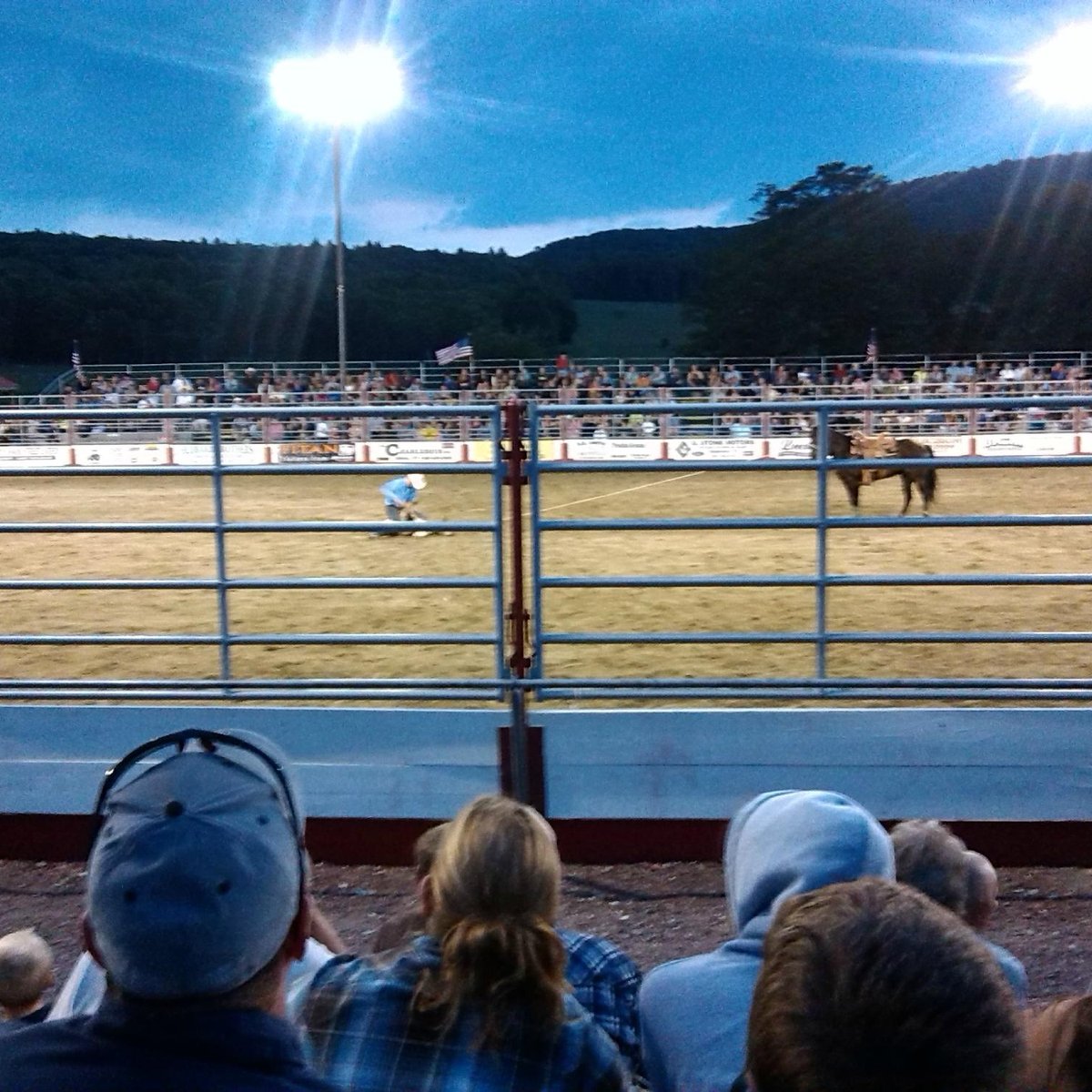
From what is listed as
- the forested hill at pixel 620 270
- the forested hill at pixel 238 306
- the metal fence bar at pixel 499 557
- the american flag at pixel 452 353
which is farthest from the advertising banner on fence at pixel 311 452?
the forested hill at pixel 620 270

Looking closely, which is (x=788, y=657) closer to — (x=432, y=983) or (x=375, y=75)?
(x=432, y=983)

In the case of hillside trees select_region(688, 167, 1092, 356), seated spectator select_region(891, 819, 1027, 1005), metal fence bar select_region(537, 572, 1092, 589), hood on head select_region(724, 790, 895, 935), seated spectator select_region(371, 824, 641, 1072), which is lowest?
seated spectator select_region(371, 824, 641, 1072)

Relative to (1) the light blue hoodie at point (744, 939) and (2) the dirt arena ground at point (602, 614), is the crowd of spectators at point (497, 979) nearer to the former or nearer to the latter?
(1) the light blue hoodie at point (744, 939)

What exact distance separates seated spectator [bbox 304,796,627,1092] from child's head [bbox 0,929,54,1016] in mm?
1118

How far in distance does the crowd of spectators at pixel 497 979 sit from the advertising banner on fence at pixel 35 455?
2389 centimetres

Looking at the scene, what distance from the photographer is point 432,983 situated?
6.15 ft

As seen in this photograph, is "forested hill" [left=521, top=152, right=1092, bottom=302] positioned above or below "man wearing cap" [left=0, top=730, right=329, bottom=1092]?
above

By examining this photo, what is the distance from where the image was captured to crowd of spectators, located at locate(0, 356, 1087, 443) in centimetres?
2541

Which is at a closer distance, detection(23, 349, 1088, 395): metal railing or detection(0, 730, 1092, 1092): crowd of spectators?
detection(0, 730, 1092, 1092): crowd of spectators

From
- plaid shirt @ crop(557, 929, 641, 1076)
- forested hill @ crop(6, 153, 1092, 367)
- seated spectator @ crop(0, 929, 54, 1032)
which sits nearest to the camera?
plaid shirt @ crop(557, 929, 641, 1076)

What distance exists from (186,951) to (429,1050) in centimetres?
66

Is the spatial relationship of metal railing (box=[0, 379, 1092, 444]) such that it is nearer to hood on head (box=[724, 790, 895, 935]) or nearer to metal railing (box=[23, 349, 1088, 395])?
metal railing (box=[23, 349, 1088, 395])

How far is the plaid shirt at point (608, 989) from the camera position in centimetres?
224

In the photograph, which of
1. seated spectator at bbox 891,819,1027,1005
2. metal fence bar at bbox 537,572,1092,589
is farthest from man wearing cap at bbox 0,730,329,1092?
metal fence bar at bbox 537,572,1092,589
